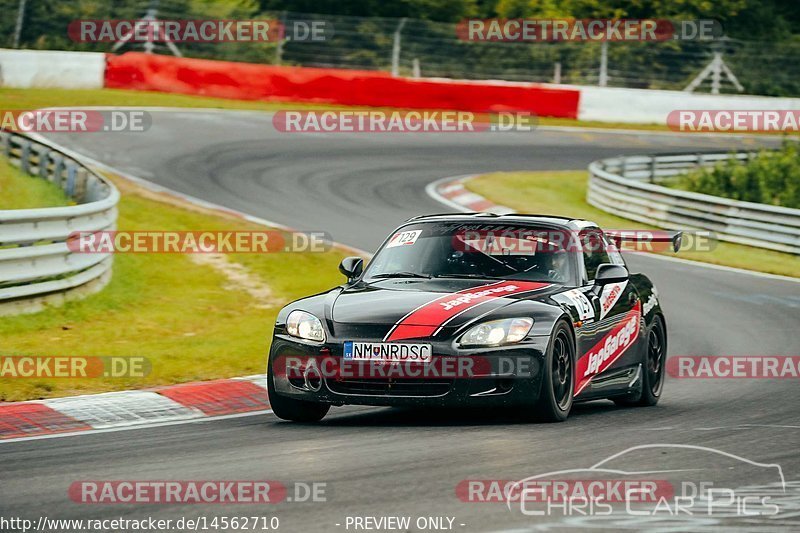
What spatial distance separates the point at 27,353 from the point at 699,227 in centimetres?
1497

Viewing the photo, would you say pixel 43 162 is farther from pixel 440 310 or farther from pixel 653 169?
pixel 653 169

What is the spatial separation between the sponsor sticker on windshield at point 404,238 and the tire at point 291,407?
1.46 meters

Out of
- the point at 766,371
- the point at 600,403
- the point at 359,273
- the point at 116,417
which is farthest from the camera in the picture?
the point at 766,371

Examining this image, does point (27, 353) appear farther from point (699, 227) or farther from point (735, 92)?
point (735, 92)

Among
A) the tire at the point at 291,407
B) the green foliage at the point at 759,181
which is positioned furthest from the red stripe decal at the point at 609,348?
the green foliage at the point at 759,181

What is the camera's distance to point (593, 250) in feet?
33.0

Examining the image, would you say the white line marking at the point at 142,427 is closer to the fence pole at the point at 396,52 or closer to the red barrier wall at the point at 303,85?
the red barrier wall at the point at 303,85

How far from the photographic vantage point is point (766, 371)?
12102 millimetres

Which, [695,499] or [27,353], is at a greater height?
[695,499]

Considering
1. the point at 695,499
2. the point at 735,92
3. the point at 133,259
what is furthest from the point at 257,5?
the point at 695,499

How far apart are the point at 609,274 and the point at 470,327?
62.4 inches

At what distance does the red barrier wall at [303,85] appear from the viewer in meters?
35.0

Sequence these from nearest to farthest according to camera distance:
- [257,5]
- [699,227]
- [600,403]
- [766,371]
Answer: [600,403]
[766,371]
[699,227]
[257,5]

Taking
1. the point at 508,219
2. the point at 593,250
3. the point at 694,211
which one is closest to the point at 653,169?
the point at 694,211
